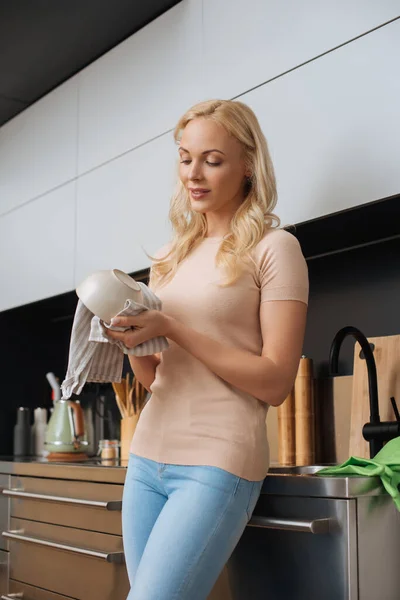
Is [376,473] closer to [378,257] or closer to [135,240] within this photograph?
[378,257]

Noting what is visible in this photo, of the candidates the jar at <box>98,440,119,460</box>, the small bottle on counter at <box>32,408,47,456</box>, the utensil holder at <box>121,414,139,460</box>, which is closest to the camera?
the utensil holder at <box>121,414,139,460</box>

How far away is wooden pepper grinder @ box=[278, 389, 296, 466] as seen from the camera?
213 centimetres

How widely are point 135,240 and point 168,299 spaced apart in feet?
3.40

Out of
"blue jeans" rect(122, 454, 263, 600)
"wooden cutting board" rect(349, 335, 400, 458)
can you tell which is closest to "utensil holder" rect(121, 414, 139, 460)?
"wooden cutting board" rect(349, 335, 400, 458)

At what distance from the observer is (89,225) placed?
8.93ft

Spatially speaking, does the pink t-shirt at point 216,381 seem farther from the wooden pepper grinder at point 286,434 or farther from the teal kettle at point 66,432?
the teal kettle at point 66,432

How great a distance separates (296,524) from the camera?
1479mm

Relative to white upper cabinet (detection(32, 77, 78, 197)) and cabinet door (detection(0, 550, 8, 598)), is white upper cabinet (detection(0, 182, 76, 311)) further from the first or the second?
cabinet door (detection(0, 550, 8, 598))

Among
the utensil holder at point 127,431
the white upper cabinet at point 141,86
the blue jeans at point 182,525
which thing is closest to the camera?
the blue jeans at point 182,525

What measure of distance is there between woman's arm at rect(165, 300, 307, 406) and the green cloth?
0.25 m

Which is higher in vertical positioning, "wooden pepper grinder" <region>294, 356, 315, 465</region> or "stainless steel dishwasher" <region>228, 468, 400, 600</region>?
"wooden pepper grinder" <region>294, 356, 315, 465</region>

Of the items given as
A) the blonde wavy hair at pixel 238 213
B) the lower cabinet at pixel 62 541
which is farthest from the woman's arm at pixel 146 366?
the lower cabinet at pixel 62 541

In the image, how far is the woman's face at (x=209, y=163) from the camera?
4.95ft

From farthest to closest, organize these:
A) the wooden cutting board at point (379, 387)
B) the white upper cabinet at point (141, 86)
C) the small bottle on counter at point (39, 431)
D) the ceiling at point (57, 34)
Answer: the small bottle on counter at point (39, 431) → the ceiling at point (57, 34) → the white upper cabinet at point (141, 86) → the wooden cutting board at point (379, 387)
